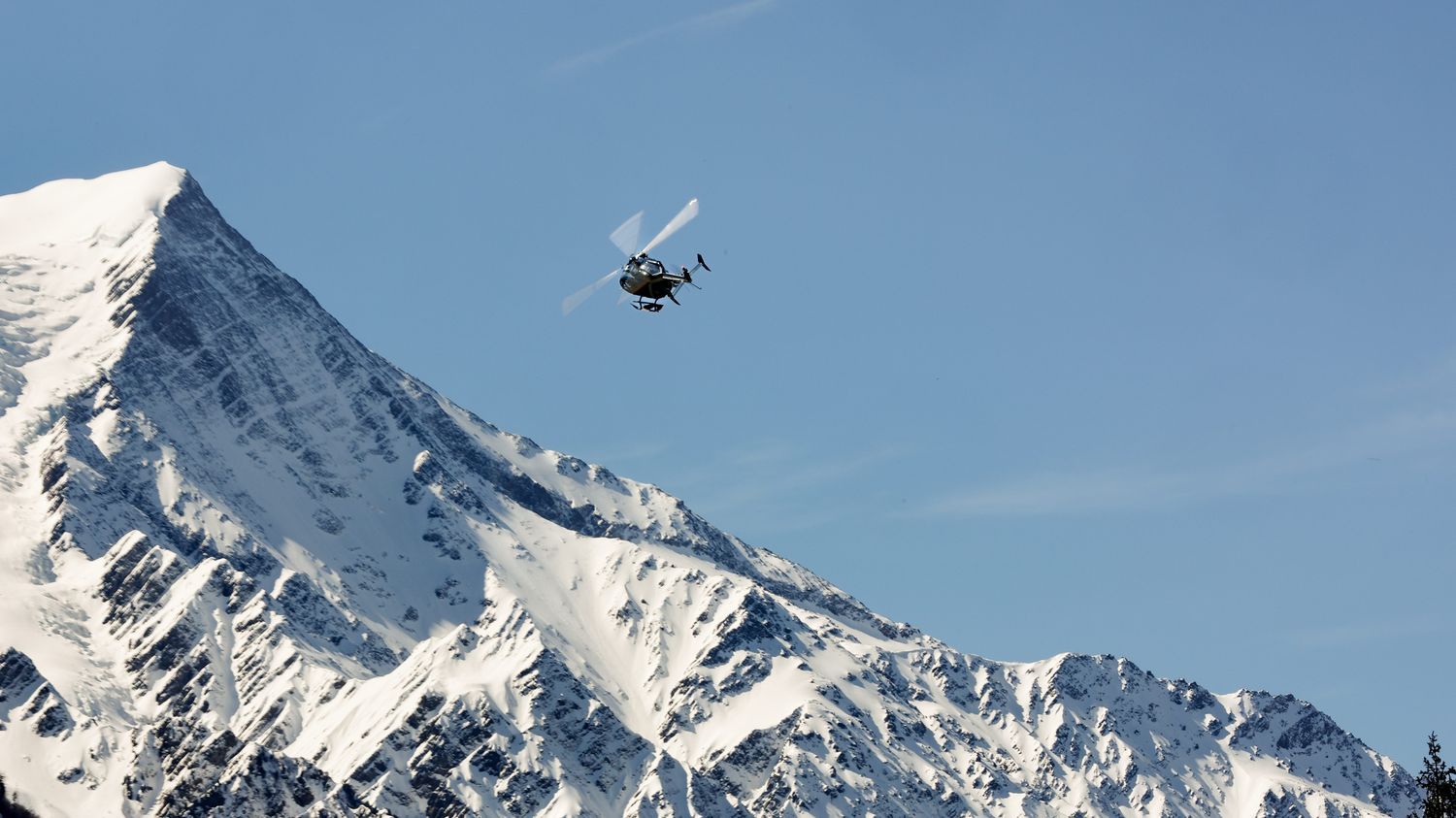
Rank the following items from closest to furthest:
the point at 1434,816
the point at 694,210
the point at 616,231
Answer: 1. the point at 1434,816
2. the point at 694,210
3. the point at 616,231

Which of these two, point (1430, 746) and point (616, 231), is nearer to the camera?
point (1430, 746)

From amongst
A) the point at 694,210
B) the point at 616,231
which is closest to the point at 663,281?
the point at 616,231

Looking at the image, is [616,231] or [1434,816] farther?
[616,231]

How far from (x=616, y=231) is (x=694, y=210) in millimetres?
14423

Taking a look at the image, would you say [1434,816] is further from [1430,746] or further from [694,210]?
[694,210]

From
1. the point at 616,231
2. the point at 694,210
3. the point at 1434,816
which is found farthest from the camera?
the point at 616,231

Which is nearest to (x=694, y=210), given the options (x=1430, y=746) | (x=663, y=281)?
(x=663, y=281)

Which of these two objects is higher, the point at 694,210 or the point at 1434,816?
the point at 694,210

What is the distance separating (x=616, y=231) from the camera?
127375 millimetres

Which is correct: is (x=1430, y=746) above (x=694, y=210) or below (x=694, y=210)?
below

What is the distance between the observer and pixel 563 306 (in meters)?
114

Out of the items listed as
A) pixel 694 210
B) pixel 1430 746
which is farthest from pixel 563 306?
pixel 1430 746

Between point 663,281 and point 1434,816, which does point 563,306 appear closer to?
point 663,281

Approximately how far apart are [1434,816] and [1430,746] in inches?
197
